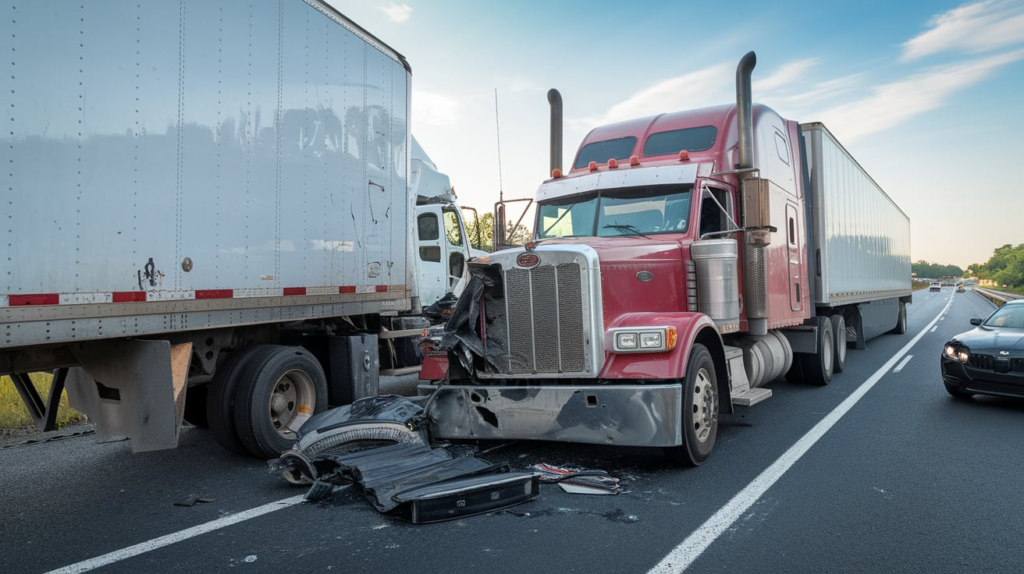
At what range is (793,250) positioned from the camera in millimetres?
9734

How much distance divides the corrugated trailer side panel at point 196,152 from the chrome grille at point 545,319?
80.2 inches

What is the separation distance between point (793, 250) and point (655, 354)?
501cm

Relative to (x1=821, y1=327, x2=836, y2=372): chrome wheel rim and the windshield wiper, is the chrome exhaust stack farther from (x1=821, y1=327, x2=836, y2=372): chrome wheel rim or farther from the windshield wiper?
(x1=821, y1=327, x2=836, y2=372): chrome wheel rim

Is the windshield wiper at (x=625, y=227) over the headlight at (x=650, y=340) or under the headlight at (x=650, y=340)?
over

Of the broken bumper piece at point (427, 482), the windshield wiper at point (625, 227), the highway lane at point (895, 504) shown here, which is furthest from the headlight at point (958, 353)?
the broken bumper piece at point (427, 482)

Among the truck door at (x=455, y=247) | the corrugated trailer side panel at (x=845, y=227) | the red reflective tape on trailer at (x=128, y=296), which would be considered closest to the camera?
the red reflective tape on trailer at (x=128, y=296)

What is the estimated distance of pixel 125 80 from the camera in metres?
4.77

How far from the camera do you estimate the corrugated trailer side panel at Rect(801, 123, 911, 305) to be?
1111 cm

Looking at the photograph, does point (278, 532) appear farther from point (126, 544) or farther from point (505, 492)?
point (505, 492)

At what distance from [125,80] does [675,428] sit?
460 cm

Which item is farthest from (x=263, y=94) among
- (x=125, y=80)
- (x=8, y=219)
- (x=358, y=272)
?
(x=8, y=219)

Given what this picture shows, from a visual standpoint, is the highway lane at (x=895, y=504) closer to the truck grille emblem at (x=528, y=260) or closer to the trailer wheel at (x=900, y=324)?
the truck grille emblem at (x=528, y=260)

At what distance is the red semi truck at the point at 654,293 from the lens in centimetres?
564

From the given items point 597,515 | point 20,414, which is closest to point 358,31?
point 597,515
